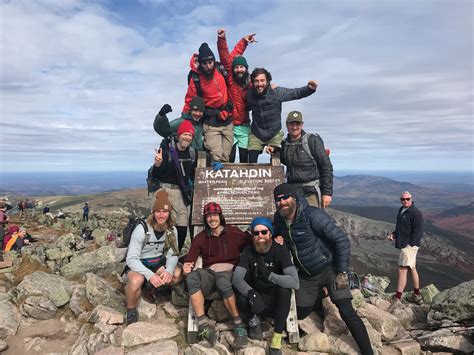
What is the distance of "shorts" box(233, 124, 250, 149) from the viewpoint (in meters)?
10.5

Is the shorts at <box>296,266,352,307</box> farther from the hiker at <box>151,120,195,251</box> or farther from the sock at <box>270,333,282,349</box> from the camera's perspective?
the hiker at <box>151,120,195,251</box>

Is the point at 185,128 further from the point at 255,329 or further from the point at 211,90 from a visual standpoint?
the point at 255,329

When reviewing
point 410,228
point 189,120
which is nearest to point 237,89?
point 189,120

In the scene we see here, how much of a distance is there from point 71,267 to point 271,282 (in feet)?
27.6

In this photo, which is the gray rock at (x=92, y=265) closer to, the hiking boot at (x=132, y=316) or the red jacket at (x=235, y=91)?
the hiking boot at (x=132, y=316)

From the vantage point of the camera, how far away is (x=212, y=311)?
7.81 m

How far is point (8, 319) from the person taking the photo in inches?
313

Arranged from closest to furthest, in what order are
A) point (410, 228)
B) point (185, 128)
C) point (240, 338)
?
1. point (240, 338)
2. point (185, 128)
3. point (410, 228)

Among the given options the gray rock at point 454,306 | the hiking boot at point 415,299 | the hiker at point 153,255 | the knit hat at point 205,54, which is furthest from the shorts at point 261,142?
the hiking boot at point 415,299

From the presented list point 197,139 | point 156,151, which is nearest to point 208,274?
point 156,151

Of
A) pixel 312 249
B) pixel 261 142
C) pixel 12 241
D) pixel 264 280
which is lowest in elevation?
pixel 12 241

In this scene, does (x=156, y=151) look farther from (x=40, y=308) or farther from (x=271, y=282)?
(x=40, y=308)

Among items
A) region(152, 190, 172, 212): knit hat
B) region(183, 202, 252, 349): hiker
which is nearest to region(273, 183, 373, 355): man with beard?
region(183, 202, 252, 349): hiker

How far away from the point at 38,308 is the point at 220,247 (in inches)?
214
